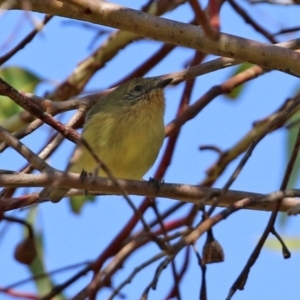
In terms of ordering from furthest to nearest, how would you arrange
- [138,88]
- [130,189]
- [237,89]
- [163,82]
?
1. [237,89]
2. [138,88]
3. [163,82]
4. [130,189]

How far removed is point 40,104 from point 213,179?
40.5 inches

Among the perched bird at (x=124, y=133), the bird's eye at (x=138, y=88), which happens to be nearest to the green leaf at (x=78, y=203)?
the perched bird at (x=124, y=133)

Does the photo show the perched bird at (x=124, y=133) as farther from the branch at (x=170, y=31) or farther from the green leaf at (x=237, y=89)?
the branch at (x=170, y=31)

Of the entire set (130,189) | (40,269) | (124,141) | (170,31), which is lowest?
(130,189)

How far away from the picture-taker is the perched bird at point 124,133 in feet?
11.2

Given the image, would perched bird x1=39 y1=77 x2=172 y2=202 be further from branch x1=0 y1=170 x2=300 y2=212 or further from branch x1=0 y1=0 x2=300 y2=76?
branch x1=0 y1=0 x2=300 y2=76

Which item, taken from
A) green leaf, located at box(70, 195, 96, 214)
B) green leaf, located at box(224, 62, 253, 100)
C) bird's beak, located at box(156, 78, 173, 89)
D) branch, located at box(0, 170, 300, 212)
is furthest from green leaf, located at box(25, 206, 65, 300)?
green leaf, located at box(224, 62, 253, 100)

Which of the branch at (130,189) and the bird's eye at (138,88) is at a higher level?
the bird's eye at (138,88)

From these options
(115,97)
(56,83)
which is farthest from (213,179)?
(56,83)

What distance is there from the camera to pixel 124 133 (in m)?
3.48

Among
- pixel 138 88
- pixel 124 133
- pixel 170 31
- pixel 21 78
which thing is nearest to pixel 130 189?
pixel 170 31

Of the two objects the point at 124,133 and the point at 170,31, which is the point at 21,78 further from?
the point at 170,31

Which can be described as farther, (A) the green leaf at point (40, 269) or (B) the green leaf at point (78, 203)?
(B) the green leaf at point (78, 203)

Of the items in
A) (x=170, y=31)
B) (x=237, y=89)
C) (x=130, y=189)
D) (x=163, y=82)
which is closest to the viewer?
(x=170, y=31)
